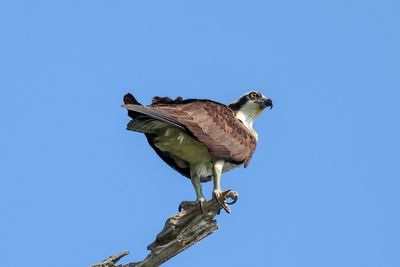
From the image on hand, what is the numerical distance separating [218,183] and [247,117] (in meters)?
2.40

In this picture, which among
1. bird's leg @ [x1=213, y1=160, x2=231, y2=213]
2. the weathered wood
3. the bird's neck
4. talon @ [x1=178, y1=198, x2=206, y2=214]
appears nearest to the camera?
the weathered wood

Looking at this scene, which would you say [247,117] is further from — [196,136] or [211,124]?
[196,136]

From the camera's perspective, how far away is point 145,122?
1325cm

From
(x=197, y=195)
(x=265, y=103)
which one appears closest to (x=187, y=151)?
(x=197, y=195)

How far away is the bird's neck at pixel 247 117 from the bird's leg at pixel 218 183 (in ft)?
5.46

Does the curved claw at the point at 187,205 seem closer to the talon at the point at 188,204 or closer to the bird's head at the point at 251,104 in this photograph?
the talon at the point at 188,204

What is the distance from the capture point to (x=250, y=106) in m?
15.8

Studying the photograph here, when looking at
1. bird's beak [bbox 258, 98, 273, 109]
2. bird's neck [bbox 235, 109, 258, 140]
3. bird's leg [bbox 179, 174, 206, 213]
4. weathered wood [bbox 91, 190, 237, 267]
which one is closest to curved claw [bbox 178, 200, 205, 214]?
bird's leg [bbox 179, 174, 206, 213]

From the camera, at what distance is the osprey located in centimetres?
1326

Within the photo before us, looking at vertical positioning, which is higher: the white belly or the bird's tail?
the bird's tail

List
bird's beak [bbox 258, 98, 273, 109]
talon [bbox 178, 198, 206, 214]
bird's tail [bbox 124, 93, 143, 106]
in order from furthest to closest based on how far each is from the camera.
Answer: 1. bird's beak [bbox 258, 98, 273, 109]
2. talon [bbox 178, 198, 206, 214]
3. bird's tail [bbox 124, 93, 143, 106]

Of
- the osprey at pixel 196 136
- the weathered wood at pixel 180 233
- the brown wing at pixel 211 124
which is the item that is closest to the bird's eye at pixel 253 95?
the osprey at pixel 196 136

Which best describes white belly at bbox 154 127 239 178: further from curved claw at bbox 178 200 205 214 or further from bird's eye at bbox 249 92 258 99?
bird's eye at bbox 249 92 258 99

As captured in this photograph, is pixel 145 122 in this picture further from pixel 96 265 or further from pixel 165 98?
pixel 96 265
